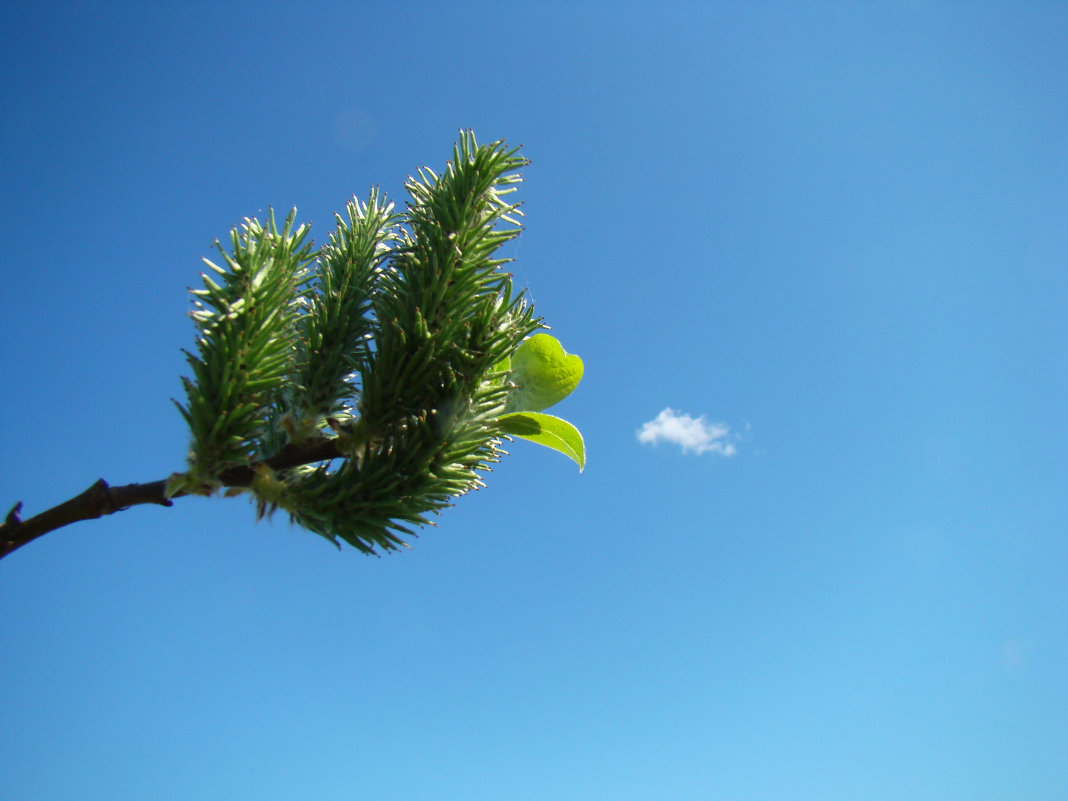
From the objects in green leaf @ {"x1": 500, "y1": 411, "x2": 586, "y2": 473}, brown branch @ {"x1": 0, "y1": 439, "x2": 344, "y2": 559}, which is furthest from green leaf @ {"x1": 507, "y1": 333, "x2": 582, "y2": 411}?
brown branch @ {"x1": 0, "y1": 439, "x2": 344, "y2": 559}

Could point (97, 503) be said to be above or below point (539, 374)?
below

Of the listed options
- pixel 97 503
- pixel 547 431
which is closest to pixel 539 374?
pixel 547 431

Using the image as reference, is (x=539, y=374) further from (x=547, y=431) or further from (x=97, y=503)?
(x=97, y=503)

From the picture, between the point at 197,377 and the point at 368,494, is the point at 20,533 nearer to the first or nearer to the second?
the point at 197,377

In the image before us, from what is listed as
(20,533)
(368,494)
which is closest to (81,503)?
(20,533)

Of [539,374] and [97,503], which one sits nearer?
[97,503]

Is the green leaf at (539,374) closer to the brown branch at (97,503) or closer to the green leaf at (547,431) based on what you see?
the green leaf at (547,431)

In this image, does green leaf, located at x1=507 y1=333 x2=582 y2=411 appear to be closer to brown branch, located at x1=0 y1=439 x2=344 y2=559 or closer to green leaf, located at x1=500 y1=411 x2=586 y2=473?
green leaf, located at x1=500 y1=411 x2=586 y2=473
